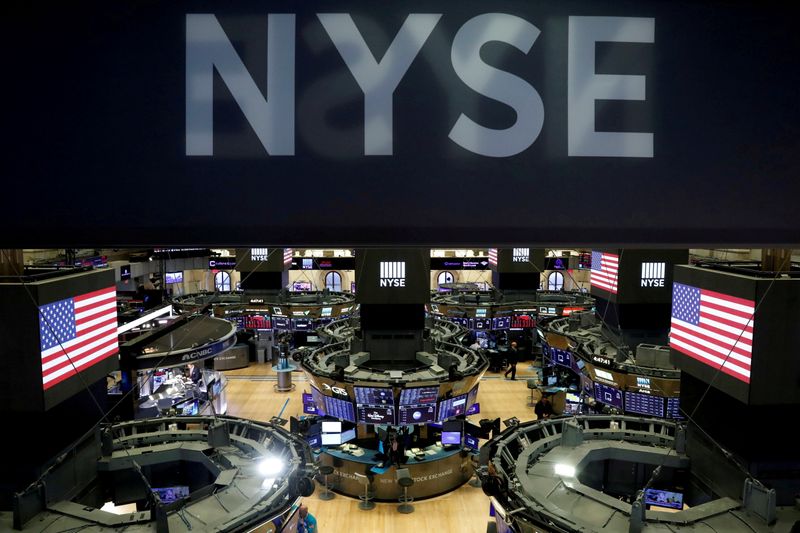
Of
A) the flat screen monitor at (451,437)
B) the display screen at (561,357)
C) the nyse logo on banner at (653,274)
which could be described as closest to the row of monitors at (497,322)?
the display screen at (561,357)

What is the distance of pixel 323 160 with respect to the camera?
5.53 ft

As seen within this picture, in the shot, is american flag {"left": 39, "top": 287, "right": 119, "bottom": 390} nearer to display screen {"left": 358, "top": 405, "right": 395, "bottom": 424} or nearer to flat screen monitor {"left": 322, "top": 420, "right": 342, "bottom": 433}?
display screen {"left": 358, "top": 405, "right": 395, "bottom": 424}

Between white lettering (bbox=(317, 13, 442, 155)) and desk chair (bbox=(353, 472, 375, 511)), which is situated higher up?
white lettering (bbox=(317, 13, 442, 155))

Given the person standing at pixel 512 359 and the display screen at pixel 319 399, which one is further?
the person standing at pixel 512 359

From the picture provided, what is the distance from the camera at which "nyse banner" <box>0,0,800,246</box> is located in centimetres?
165

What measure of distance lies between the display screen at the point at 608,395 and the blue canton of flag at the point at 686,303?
512 cm

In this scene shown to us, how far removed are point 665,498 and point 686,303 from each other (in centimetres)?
291

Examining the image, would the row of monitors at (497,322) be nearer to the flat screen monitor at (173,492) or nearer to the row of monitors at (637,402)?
the row of monitors at (637,402)

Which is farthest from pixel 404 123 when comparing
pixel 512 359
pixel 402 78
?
pixel 512 359

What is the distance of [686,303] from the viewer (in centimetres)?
780

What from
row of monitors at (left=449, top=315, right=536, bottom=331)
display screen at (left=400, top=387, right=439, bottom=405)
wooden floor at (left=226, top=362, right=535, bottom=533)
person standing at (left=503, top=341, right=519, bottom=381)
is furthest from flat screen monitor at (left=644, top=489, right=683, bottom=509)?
row of monitors at (left=449, top=315, right=536, bottom=331)

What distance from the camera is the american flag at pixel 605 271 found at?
14398 millimetres

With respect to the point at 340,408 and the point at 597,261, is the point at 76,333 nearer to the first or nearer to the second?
the point at 340,408

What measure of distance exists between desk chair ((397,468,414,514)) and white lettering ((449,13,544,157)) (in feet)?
38.7
